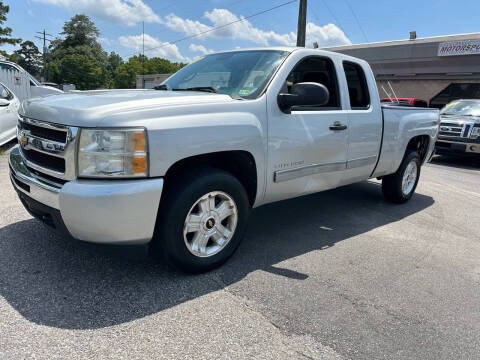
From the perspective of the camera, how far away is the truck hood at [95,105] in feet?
8.56

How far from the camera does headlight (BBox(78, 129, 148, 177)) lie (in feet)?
8.43

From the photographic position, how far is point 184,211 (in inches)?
113

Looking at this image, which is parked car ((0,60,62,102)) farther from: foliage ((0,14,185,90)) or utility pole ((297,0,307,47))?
foliage ((0,14,185,90))

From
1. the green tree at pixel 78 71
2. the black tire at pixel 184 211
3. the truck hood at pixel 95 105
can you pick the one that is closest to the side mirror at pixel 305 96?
the truck hood at pixel 95 105

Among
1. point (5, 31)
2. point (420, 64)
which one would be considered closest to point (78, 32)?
point (5, 31)

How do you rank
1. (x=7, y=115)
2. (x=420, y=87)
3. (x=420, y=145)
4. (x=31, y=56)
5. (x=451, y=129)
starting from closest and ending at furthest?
(x=420, y=145) < (x=7, y=115) < (x=451, y=129) < (x=420, y=87) < (x=31, y=56)

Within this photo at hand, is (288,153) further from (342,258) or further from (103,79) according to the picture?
(103,79)

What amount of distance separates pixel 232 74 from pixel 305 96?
2.70ft

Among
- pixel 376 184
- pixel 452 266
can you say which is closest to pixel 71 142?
pixel 452 266

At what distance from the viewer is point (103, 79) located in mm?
93562

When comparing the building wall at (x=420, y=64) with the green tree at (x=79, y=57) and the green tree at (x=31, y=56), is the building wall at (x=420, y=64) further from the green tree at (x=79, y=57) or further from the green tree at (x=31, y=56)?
the green tree at (x=31, y=56)

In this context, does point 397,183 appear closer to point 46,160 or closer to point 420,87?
point 46,160

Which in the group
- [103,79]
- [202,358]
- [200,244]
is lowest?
[202,358]

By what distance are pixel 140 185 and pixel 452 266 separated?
2.97 metres
